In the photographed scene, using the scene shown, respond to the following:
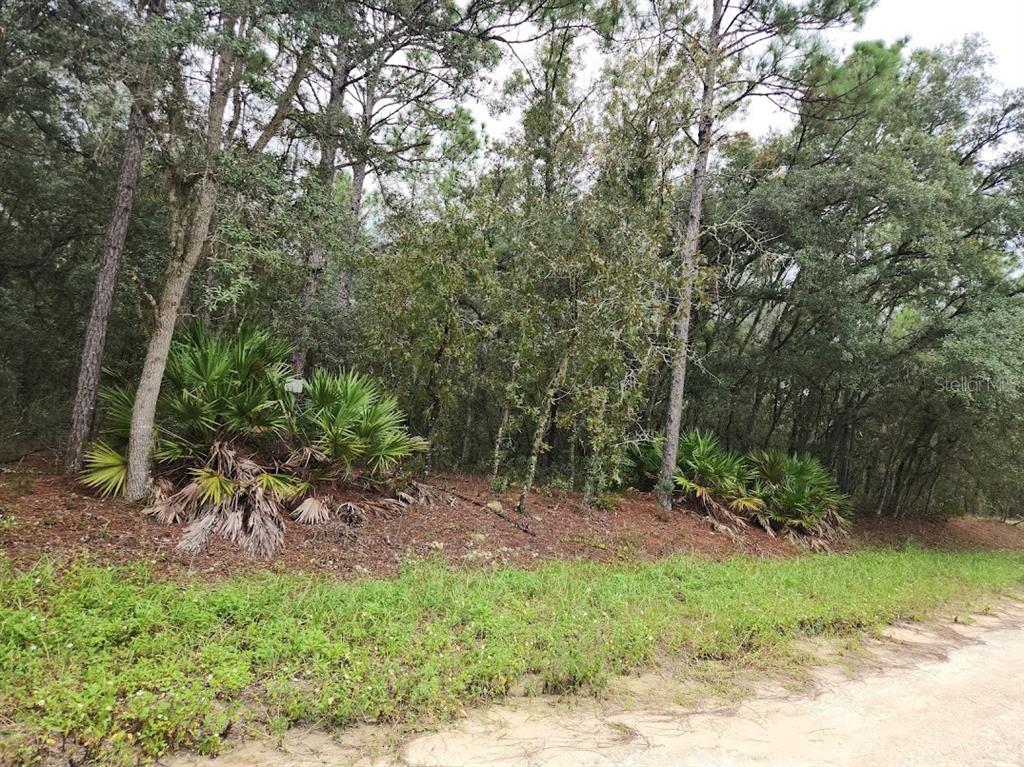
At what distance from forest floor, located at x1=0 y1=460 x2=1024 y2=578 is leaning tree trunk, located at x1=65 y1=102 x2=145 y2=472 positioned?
0.50 m

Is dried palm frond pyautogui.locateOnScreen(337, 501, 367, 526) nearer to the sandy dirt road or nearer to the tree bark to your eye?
the tree bark

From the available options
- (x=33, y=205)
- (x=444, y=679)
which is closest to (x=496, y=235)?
(x=444, y=679)

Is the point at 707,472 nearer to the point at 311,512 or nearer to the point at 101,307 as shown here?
the point at 311,512

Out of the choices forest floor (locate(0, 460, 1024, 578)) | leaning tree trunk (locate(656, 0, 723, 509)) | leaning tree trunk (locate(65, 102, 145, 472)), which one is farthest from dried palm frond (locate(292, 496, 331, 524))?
leaning tree trunk (locate(656, 0, 723, 509))

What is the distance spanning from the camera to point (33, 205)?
1013 centimetres

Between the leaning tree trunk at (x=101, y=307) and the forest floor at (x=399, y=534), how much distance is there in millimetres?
502

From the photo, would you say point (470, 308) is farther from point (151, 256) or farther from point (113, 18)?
point (113, 18)

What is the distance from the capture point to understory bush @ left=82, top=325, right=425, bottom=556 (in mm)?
5594

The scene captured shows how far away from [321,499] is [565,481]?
4.55 meters

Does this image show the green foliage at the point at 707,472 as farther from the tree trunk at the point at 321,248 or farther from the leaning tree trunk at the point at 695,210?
the tree trunk at the point at 321,248

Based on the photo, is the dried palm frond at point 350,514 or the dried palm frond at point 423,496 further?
the dried palm frond at point 423,496

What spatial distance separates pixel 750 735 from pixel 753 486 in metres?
8.48

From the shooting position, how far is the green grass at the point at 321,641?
2.69 meters

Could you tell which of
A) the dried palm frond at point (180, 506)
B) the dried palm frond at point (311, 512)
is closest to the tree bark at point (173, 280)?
the dried palm frond at point (180, 506)
